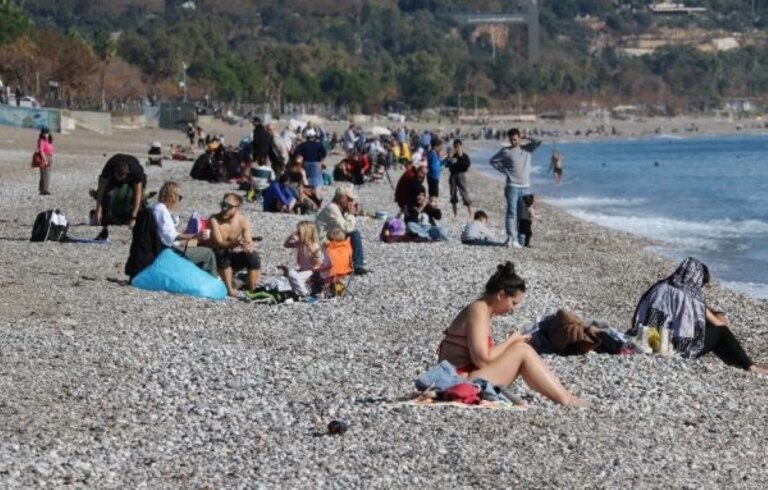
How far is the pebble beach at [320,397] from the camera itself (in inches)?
312

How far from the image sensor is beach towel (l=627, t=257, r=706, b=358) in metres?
11.7

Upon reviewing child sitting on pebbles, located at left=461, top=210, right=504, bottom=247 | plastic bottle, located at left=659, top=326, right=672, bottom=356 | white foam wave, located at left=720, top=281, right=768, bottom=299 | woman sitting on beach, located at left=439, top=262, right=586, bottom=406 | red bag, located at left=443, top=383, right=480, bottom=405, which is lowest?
white foam wave, located at left=720, top=281, right=768, bottom=299

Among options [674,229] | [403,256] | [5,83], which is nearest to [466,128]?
[5,83]

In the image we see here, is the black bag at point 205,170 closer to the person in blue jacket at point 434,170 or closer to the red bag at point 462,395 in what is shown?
the person in blue jacket at point 434,170

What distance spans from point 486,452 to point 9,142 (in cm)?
4017

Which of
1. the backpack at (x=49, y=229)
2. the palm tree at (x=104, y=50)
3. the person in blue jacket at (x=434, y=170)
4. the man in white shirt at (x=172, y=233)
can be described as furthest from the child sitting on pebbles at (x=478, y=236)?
the palm tree at (x=104, y=50)

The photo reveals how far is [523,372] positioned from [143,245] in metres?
5.76

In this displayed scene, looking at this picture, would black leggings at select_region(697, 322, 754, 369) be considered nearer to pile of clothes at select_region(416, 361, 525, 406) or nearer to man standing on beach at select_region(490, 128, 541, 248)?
pile of clothes at select_region(416, 361, 525, 406)

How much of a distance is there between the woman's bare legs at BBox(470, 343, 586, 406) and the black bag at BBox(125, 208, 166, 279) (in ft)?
17.9

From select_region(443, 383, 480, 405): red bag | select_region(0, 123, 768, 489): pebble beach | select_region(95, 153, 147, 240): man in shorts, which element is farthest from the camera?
select_region(95, 153, 147, 240): man in shorts

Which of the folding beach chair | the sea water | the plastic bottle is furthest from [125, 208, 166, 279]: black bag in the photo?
the sea water

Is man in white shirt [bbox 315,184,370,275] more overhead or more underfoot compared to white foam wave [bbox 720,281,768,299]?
more overhead

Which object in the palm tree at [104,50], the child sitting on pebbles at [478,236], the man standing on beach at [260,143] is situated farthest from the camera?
the palm tree at [104,50]

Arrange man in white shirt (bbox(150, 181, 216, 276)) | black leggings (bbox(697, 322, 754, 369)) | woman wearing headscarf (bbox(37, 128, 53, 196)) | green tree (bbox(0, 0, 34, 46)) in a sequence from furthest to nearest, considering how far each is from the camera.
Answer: green tree (bbox(0, 0, 34, 46)) < woman wearing headscarf (bbox(37, 128, 53, 196)) < man in white shirt (bbox(150, 181, 216, 276)) < black leggings (bbox(697, 322, 754, 369))
